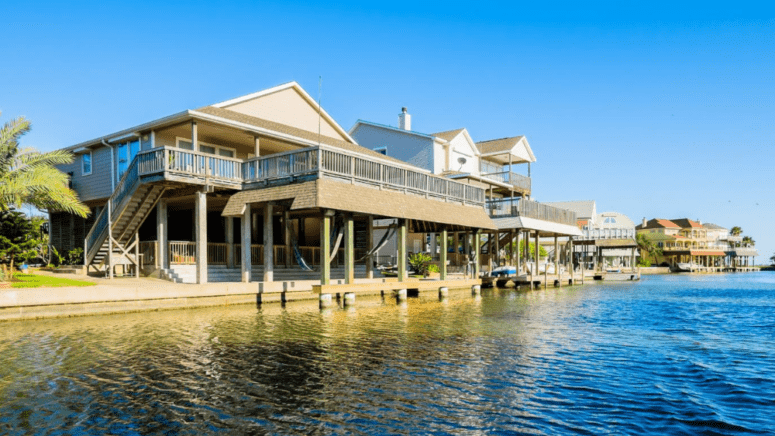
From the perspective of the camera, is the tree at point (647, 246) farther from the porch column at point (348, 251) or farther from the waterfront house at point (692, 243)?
the porch column at point (348, 251)

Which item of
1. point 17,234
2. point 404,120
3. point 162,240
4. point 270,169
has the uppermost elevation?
point 404,120

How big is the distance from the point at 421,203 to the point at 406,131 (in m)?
18.5

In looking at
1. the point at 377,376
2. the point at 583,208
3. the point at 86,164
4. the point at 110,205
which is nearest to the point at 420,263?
the point at 110,205

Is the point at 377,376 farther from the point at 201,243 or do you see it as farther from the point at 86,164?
the point at 86,164

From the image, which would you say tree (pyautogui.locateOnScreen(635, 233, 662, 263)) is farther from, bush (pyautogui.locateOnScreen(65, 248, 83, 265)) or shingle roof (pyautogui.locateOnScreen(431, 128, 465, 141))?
bush (pyautogui.locateOnScreen(65, 248, 83, 265))

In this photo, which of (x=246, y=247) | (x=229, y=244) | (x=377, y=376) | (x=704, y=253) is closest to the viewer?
(x=377, y=376)

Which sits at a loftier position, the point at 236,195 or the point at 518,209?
the point at 236,195

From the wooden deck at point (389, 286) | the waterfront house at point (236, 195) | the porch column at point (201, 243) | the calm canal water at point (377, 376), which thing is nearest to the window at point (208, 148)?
the waterfront house at point (236, 195)

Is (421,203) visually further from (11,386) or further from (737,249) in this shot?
(737,249)

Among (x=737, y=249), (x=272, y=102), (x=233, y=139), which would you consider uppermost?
(x=272, y=102)

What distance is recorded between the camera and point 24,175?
72.1 ft

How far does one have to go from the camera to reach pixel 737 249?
5246 inches

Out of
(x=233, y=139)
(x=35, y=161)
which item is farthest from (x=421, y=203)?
(x=35, y=161)

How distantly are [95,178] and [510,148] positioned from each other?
32.1 metres
